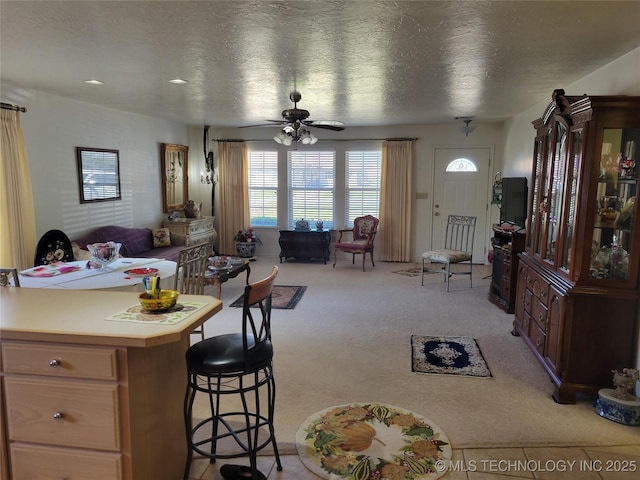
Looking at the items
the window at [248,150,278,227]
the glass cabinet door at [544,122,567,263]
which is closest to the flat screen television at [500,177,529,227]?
the glass cabinet door at [544,122,567,263]

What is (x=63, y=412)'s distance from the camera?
1962 mm

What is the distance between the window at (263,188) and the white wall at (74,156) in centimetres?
174

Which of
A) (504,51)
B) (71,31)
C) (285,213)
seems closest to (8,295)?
(71,31)

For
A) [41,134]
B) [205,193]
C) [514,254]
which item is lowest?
[514,254]

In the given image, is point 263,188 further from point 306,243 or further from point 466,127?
point 466,127

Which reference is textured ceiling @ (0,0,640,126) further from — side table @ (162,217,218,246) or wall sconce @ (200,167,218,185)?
wall sconce @ (200,167,218,185)

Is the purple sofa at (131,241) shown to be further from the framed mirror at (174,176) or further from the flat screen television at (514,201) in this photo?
the flat screen television at (514,201)

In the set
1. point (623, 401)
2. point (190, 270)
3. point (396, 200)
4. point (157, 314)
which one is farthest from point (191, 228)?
point (623, 401)

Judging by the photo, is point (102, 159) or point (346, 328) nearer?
point (346, 328)

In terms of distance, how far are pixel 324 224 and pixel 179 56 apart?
5377 millimetres

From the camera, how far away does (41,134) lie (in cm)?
502

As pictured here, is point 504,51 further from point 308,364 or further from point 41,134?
point 41,134

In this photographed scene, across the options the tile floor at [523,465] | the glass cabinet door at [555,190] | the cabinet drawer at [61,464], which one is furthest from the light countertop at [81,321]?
the glass cabinet door at [555,190]

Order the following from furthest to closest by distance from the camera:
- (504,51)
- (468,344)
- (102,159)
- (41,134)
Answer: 1. (102,159)
2. (41,134)
3. (468,344)
4. (504,51)
